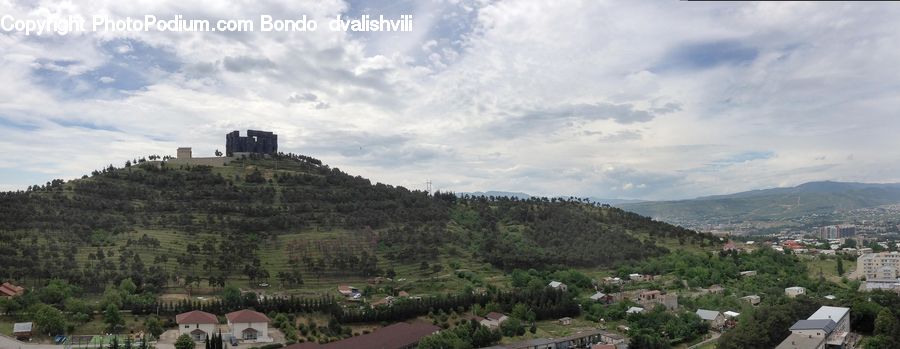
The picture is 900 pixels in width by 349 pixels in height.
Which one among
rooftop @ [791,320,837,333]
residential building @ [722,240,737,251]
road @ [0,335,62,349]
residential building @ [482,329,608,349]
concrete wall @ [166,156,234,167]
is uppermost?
concrete wall @ [166,156,234,167]

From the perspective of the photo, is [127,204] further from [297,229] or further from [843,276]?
[843,276]

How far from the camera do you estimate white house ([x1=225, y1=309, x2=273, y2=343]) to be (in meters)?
25.1

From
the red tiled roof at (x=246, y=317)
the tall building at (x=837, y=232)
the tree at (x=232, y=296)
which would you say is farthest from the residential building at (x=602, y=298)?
the tall building at (x=837, y=232)

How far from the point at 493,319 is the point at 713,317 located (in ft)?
35.4

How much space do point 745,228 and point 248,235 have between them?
338ft

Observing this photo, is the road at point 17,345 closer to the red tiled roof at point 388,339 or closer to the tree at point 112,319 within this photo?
the tree at point 112,319

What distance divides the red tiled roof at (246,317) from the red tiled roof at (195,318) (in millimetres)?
688

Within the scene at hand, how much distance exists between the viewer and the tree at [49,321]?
77.5ft

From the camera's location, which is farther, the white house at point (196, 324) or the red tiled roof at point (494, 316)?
the red tiled roof at point (494, 316)

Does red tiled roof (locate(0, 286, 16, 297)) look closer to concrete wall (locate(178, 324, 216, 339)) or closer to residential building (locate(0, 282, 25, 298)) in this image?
residential building (locate(0, 282, 25, 298))

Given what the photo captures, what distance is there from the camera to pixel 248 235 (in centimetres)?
4000

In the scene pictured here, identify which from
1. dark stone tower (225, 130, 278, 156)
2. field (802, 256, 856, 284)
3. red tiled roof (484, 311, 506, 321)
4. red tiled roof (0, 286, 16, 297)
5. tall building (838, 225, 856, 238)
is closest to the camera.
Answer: red tiled roof (0, 286, 16, 297)

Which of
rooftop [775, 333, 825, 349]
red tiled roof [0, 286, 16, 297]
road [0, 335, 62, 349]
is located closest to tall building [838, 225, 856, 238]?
rooftop [775, 333, 825, 349]

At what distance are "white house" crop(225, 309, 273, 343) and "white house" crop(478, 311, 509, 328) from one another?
31.1ft
